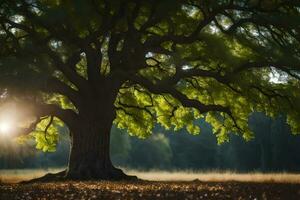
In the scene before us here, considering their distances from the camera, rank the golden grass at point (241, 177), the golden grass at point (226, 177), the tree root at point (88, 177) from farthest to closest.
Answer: the golden grass at point (226, 177)
the golden grass at point (241, 177)
the tree root at point (88, 177)

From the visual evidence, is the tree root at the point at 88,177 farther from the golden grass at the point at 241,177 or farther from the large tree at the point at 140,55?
the golden grass at the point at 241,177

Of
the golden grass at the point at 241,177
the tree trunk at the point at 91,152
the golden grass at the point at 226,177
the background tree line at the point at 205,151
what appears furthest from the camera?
the background tree line at the point at 205,151

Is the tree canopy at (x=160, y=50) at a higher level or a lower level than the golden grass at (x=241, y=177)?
higher

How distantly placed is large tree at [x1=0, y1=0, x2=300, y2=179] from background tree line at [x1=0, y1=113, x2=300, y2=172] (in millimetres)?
33614

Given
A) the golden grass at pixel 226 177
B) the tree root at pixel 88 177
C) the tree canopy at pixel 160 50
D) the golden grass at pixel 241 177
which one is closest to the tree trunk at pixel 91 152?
the tree root at pixel 88 177

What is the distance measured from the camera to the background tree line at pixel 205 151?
2312 inches

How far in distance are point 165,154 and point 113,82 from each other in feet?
166

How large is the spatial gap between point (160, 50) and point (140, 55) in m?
0.88

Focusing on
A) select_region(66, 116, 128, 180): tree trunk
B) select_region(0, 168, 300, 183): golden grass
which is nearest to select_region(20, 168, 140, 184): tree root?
select_region(66, 116, 128, 180): tree trunk

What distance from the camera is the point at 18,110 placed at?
58.0ft

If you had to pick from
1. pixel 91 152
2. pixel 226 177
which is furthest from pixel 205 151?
pixel 91 152

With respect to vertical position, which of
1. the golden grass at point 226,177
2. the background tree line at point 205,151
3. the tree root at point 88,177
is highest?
the background tree line at point 205,151

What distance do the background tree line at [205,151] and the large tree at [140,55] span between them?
3361cm

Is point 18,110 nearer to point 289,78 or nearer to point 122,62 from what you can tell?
point 122,62
